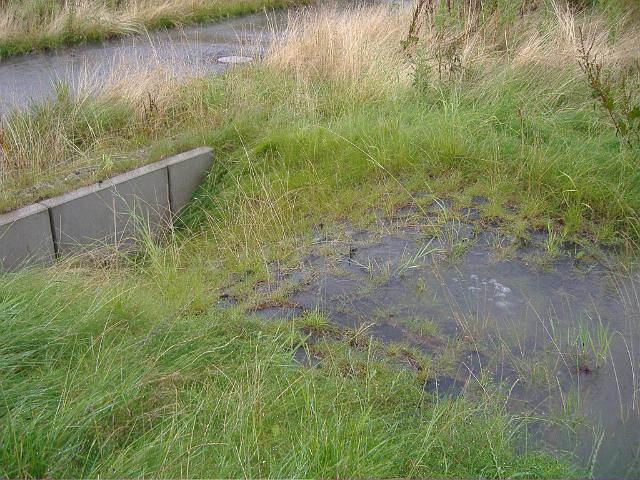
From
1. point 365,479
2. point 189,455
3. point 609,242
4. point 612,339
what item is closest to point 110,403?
point 189,455

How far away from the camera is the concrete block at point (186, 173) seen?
618 centimetres

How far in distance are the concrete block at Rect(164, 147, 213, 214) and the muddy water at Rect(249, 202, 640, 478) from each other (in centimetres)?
165

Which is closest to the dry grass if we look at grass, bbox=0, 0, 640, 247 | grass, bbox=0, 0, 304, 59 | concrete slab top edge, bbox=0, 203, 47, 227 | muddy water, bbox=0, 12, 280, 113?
grass, bbox=0, 0, 640, 247

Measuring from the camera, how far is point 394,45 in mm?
8203

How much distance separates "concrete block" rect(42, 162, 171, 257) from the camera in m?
5.37

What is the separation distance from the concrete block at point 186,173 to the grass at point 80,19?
5.65 meters

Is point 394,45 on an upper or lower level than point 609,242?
upper

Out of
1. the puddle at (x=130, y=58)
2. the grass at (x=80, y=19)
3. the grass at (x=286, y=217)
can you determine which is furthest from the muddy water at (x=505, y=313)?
the grass at (x=80, y=19)

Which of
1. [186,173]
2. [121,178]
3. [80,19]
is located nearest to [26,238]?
[121,178]

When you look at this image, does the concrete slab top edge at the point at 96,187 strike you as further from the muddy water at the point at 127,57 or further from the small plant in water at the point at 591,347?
the small plant in water at the point at 591,347

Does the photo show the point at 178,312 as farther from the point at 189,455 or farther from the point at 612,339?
the point at 612,339

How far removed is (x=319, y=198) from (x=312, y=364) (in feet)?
7.09

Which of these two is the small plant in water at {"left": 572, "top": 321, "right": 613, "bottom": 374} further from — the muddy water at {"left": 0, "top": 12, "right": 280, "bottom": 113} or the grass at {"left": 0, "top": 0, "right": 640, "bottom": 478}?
the muddy water at {"left": 0, "top": 12, "right": 280, "bottom": 113}

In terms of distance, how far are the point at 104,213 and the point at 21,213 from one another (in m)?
0.65
